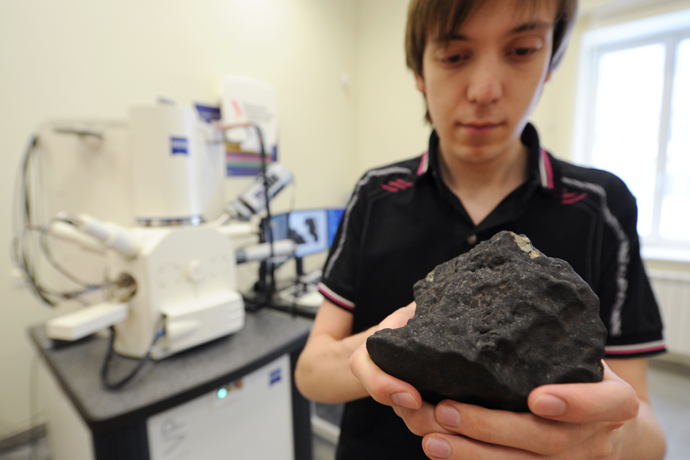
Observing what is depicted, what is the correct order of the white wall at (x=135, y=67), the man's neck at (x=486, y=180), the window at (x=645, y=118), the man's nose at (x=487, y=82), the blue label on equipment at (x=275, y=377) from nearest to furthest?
the man's nose at (x=487, y=82), the man's neck at (x=486, y=180), the blue label on equipment at (x=275, y=377), the white wall at (x=135, y=67), the window at (x=645, y=118)

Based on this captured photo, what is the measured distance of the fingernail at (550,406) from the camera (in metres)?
0.26

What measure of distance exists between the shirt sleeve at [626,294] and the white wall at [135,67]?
5.52 ft

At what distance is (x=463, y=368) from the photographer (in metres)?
0.30

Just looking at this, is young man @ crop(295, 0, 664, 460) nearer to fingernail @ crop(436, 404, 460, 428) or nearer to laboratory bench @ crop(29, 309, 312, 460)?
fingernail @ crop(436, 404, 460, 428)

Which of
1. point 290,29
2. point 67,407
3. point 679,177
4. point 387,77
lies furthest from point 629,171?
point 67,407

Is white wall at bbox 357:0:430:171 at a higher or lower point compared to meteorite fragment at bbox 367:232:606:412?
higher

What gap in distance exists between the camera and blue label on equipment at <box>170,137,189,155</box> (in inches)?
34.6

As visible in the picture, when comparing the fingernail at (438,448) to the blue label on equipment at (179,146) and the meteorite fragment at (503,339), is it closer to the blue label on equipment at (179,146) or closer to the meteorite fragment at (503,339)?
the meteorite fragment at (503,339)

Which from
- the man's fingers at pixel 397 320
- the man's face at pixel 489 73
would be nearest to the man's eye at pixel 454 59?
the man's face at pixel 489 73

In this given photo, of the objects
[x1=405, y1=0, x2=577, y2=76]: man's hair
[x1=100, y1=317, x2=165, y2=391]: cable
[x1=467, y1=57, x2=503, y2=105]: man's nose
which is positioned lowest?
[x1=100, y1=317, x2=165, y2=391]: cable

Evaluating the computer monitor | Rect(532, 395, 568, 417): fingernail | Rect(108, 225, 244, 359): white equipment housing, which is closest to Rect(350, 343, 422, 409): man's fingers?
Rect(532, 395, 568, 417): fingernail

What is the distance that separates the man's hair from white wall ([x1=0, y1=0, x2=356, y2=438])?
1322 millimetres

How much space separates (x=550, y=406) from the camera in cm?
26

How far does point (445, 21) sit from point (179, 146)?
716mm
